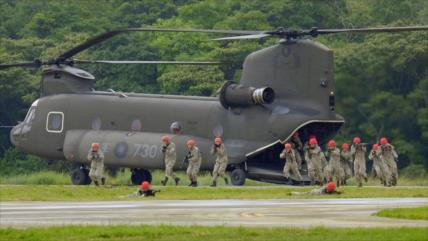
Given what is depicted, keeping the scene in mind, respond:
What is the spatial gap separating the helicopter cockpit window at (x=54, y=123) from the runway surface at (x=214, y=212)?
16.2m

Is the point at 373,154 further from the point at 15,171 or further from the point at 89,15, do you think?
the point at 89,15

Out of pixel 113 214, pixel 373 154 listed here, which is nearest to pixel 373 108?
pixel 373 154

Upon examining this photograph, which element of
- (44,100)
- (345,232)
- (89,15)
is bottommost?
(345,232)

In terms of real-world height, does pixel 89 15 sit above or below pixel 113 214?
above

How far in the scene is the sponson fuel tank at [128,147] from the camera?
146 feet

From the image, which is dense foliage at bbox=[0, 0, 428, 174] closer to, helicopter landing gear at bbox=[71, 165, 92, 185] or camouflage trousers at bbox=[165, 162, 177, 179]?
helicopter landing gear at bbox=[71, 165, 92, 185]

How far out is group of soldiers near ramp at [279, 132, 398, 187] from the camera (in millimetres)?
42094

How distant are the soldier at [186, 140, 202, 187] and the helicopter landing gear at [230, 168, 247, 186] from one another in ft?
4.12

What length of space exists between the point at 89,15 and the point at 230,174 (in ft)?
153

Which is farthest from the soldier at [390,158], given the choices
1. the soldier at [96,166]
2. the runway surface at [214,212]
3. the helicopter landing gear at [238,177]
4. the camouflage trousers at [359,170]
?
the runway surface at [214,212]

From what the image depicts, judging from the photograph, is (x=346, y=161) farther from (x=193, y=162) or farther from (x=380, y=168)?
(x=193, y=162)

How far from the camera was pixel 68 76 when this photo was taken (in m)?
47.7

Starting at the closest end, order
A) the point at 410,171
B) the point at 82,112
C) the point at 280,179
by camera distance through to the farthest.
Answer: the point at 280,179 < the point at 82,112 < the point at 410,171

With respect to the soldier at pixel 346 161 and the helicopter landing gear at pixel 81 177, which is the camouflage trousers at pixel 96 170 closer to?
the helicopter landing gear at pixel 81 177
